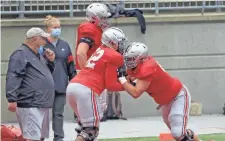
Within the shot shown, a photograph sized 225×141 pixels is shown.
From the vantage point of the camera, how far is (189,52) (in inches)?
601

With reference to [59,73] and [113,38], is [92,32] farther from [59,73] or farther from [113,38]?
[59,73]

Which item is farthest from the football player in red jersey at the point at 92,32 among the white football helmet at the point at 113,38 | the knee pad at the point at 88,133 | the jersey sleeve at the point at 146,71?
the jersey sleeve at the point at 146,71

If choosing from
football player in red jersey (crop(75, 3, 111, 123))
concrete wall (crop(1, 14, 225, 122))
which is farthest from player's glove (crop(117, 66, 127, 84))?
concrete wall (crop(1, 14, 225, 122))

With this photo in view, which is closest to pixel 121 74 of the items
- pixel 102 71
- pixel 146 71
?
pixel 102 71

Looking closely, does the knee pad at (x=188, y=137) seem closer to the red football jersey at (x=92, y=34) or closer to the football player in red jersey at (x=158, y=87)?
the football player in red jersey at (x=158, y=87)

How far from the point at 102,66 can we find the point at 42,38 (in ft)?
2.72

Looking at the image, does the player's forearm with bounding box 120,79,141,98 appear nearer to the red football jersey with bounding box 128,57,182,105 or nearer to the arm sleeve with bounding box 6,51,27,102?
the red football jersey with bounding box 128,57,182,105

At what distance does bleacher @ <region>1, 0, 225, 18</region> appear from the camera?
14854 mm

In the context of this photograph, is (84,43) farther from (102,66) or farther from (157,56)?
(157,56)

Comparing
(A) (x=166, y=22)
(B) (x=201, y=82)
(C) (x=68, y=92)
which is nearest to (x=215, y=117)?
(B) (x=201, y=82)

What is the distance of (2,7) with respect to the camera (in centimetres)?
1489

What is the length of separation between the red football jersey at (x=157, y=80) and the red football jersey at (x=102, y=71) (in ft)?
0.72

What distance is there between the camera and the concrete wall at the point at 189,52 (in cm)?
1495

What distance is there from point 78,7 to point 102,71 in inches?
234
